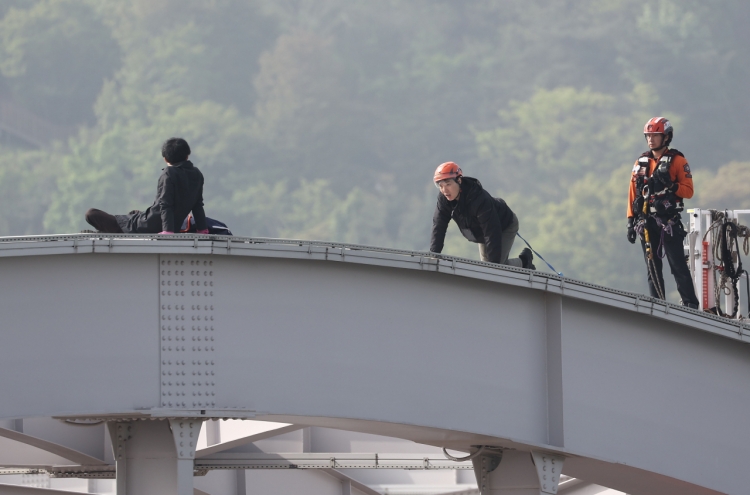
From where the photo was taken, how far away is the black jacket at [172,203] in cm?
852

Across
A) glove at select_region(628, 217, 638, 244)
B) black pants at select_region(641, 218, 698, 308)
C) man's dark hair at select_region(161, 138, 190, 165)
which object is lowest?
black pants at select_region(641, 218, 698, 308)

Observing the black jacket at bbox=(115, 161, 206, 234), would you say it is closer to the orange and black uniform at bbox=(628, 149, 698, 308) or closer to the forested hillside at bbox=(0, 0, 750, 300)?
the orange and black uniform at bbox=(628, 149, 698, 308)

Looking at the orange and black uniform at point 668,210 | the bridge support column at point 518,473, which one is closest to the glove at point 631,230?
the orange and black uniform at point 668,210

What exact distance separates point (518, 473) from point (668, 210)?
9.55 feet

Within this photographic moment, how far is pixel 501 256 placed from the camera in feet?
31.8

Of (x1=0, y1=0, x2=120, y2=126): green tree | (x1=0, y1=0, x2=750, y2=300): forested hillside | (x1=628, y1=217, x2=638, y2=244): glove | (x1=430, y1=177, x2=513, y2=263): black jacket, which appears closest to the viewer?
(x1=430, y1=177, x2=513, y2=263): black jacket

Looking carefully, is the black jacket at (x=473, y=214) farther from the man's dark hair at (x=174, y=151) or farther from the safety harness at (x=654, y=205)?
the man's dark hair at (x=174, y=151)

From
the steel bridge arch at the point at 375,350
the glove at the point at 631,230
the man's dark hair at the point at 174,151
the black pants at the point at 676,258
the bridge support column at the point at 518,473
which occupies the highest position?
the man's dark hair at the point at 174,151

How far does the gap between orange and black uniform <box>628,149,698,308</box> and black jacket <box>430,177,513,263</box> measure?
142 centimetres

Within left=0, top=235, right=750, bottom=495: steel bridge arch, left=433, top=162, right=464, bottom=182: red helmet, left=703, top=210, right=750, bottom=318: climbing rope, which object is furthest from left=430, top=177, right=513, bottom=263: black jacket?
left=703, top=210, right=750, bottom=318: climbing rope

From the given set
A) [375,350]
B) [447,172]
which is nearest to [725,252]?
[447,172]

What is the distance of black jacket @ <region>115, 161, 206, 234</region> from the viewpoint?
8516 millimetres

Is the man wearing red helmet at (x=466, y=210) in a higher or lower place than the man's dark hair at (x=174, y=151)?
lower

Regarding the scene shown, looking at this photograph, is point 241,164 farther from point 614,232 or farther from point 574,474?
point 574,474
